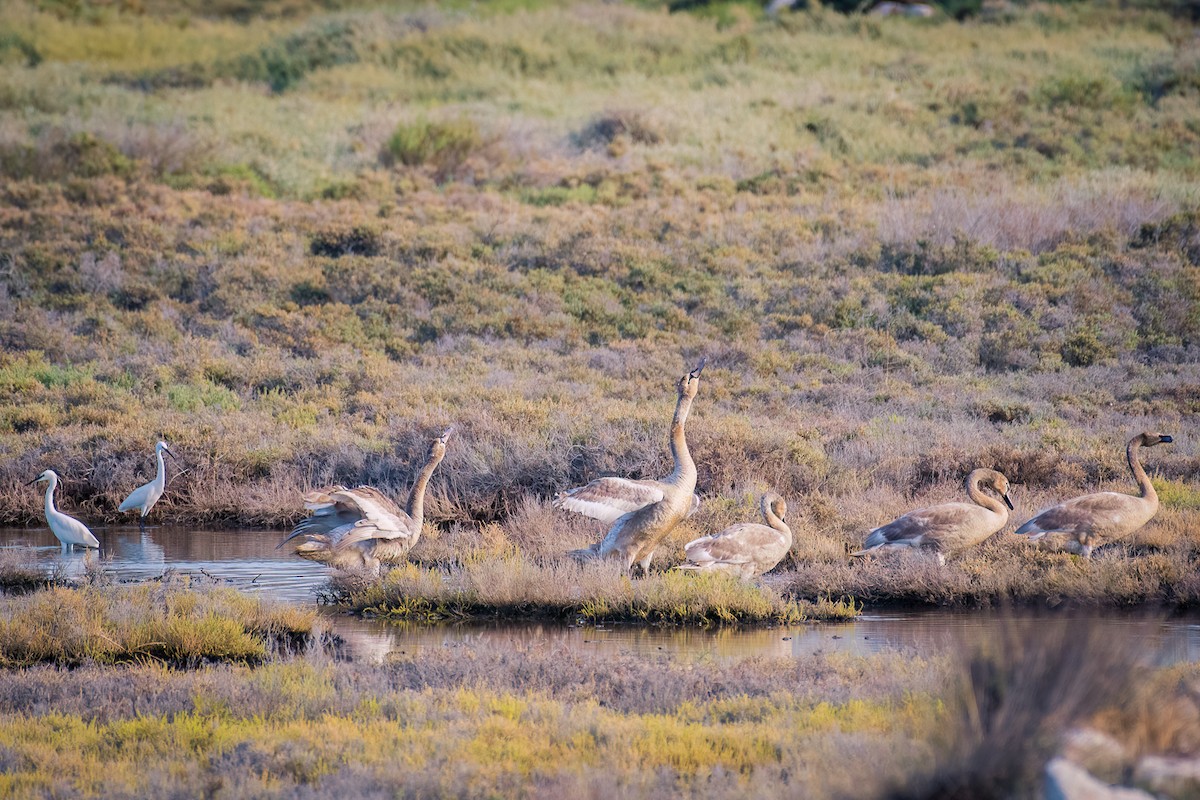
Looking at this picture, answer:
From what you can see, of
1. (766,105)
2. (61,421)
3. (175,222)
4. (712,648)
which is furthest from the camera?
(766,105)

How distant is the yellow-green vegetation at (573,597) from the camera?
10062 millimetres

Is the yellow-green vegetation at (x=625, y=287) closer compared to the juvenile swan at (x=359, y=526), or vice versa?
the juvenile swan at (x=359, y=526)

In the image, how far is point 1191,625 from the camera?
9.65 meters

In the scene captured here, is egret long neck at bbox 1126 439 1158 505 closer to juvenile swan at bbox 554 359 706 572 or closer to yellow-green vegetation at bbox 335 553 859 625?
yellow-green vegetation at bbox 335 553 859 625

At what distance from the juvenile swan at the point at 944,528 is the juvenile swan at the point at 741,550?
801 millimetres

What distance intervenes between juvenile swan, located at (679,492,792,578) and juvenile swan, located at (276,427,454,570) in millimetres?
2176

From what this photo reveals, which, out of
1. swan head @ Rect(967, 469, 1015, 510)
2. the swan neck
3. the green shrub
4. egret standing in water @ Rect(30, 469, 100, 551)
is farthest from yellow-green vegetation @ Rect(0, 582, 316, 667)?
the green shrub

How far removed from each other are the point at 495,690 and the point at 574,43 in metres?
44.9

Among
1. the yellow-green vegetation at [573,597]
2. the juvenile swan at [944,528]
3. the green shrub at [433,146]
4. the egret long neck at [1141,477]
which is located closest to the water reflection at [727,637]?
the yellow-green vegetation at [573,597]

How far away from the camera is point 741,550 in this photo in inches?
412

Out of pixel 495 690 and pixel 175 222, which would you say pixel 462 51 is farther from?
pixel 495 690

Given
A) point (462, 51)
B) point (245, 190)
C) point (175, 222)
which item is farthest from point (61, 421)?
point (462, 51)

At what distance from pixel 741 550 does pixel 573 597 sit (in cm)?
135

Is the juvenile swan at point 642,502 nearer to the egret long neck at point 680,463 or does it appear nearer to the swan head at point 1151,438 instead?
the egret long neck at point 680,463
